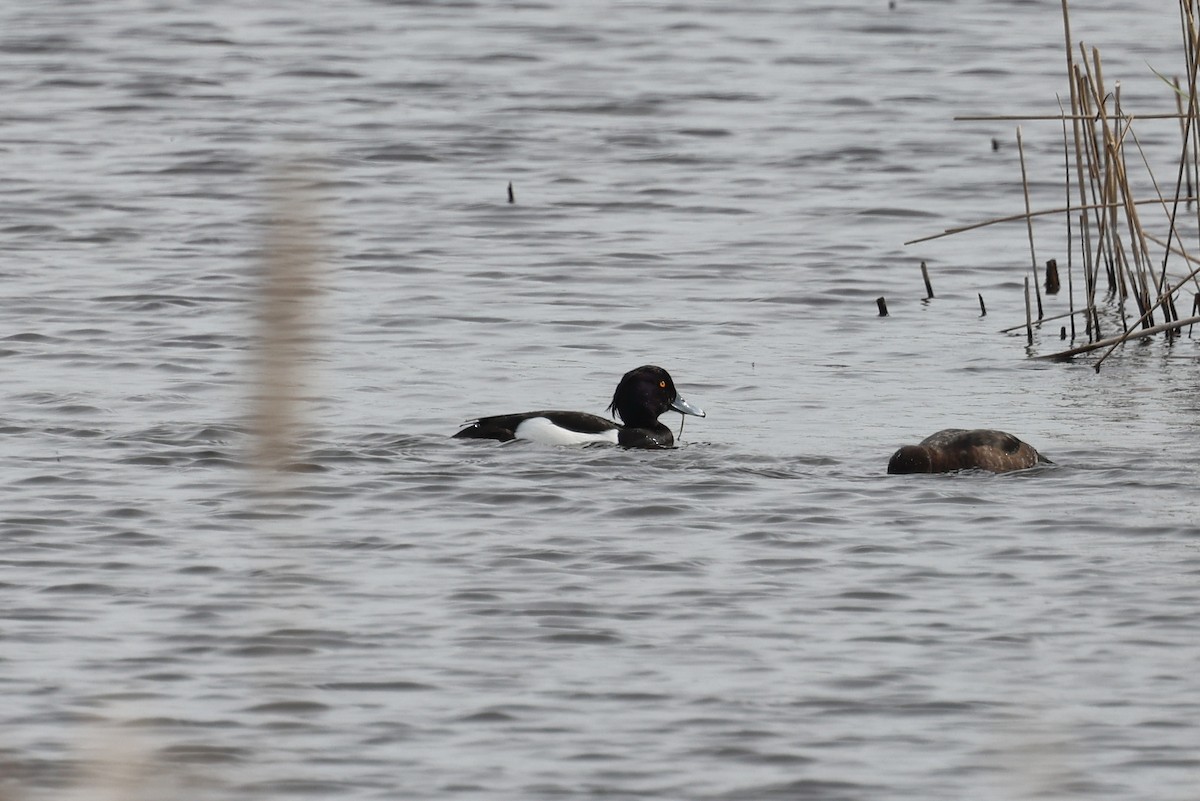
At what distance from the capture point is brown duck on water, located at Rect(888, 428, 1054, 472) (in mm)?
9586

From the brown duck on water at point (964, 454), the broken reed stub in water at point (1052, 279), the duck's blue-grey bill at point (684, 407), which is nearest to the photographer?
the brown duck on water at point (964, 454)

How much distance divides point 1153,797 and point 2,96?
1737 centimetres

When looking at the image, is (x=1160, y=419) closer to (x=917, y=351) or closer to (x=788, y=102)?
(x=917, y=351)

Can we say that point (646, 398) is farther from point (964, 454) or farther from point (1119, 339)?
point (1119, 339)

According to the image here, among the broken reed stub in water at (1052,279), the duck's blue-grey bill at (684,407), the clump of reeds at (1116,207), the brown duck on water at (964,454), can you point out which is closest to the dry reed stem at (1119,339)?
the clump of reeds at (1116,207)

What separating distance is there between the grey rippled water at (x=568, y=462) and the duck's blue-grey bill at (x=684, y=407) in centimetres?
16

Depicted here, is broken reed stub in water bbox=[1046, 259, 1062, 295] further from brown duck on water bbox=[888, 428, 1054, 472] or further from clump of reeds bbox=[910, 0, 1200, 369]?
brown duck on water bbox=[888, 428, 1054, 472]

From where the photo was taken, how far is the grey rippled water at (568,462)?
6.18 meters

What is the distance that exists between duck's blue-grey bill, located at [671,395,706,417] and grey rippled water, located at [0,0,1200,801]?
0.16m

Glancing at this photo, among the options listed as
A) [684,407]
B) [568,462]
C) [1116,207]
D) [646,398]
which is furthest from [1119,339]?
[568,462]

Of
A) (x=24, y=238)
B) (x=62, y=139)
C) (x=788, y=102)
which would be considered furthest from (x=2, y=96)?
(x=788, y=102)

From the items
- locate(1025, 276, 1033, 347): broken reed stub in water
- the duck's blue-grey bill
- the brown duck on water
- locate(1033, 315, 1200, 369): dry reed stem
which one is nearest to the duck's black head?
the duck's blue-grey bill

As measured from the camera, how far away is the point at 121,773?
98.5 inches

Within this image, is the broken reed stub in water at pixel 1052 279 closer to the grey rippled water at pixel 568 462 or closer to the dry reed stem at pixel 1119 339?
the grey rippled water at pixel 568 462
